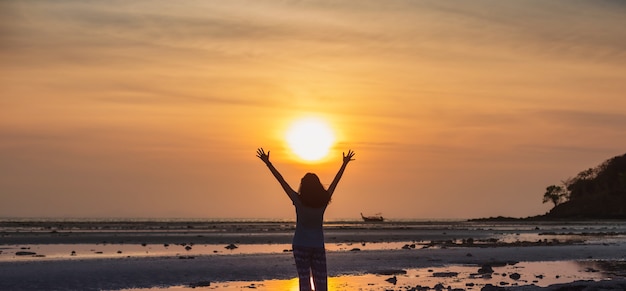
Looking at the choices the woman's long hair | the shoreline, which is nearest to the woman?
the woman's long hair

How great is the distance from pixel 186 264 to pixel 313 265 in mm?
24984

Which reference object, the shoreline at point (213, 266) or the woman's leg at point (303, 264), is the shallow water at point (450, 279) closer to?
the shoreline at point (213, 266)

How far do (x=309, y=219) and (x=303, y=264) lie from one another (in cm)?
85

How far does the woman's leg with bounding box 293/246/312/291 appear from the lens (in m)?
14.8

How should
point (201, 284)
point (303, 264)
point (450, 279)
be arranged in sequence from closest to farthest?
1. point (303, 264)
2. point (201, 284)
3. point (450, 279)

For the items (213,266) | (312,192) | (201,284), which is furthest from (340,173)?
(213,266)

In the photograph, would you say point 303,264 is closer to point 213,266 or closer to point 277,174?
point 277,174

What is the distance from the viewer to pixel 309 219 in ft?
48.1

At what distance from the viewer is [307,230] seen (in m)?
14.7

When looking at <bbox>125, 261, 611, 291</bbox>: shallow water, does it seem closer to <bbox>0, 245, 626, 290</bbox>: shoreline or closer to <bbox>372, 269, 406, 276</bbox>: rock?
<bbox>372, 269, 406, 276</bbox>: rock

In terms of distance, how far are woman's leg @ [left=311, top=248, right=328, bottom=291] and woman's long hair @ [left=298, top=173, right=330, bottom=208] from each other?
85 cm

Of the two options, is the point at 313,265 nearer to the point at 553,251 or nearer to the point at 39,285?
the point at 39,285

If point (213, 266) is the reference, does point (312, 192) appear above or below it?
above

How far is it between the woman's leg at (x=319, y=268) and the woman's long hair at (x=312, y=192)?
2.78 feet
